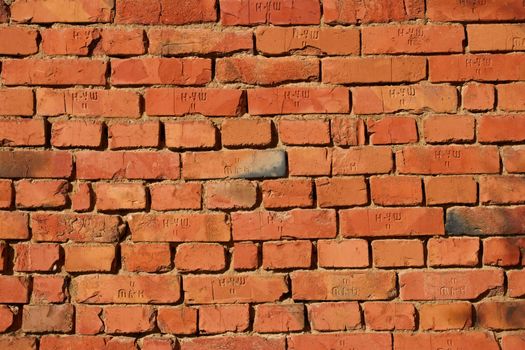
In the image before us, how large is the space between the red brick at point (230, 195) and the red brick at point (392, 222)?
0.85ft

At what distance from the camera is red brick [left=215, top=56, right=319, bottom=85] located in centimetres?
178

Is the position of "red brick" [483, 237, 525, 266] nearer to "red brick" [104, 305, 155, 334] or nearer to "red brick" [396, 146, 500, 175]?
"red brick" [396, 146, 500, 175]

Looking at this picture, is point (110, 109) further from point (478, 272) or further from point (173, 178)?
point (478, 272)

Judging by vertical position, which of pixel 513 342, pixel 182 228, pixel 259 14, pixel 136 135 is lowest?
pixel 513 342

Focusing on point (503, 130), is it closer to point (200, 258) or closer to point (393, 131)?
point (393, 131)

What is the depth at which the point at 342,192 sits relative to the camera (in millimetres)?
1757

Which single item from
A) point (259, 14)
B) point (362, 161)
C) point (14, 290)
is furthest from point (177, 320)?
point (259, 14)

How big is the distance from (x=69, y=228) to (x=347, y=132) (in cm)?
81

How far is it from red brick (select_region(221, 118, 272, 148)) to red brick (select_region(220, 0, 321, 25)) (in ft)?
0.93

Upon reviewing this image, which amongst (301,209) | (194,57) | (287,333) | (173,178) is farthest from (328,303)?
(194,57)

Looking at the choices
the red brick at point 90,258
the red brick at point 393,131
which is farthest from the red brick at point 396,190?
the red brick at point 90,258

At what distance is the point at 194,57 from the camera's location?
5.84 ft

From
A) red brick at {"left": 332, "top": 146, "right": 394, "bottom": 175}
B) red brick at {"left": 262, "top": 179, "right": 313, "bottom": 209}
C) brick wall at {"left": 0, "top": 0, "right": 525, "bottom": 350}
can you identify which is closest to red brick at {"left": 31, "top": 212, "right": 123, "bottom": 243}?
brick wall at {"left": 0, "top": 0, "right": 525, "bottom": 350}

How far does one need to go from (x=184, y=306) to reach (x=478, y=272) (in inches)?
32.1
